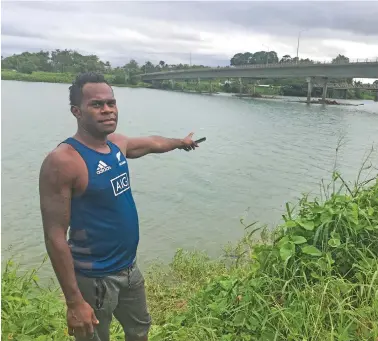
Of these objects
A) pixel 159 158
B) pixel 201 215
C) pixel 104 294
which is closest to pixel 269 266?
pixel 104 294

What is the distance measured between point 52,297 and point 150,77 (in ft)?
255

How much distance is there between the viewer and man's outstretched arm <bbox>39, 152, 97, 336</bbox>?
2.16m

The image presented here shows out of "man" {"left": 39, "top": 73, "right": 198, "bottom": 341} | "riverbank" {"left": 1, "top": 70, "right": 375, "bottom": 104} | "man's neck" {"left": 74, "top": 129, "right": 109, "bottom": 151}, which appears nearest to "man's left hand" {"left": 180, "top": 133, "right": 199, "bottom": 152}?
"man" {"left": 39, "top": 73, "right": 198, "bottom": 341}

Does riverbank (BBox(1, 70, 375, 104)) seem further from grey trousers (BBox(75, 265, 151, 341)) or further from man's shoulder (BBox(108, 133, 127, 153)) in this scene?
grey trousers (BBox(75, 265, 151, 341))

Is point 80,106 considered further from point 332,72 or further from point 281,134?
point 332,72

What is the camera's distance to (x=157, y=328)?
3574 millimetres

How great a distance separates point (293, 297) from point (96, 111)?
1925 millimetres

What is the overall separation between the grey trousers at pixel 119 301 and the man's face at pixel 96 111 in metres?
0.81

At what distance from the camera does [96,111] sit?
2400mm

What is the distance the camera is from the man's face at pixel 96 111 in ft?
7.84

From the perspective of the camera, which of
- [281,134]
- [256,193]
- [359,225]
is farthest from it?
[281,134]

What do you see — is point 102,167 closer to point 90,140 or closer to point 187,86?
point 90,140

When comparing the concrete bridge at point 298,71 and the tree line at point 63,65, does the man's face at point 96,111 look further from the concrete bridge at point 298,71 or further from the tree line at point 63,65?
the tree line at point 63,65

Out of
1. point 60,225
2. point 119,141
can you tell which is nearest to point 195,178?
point 119,141
